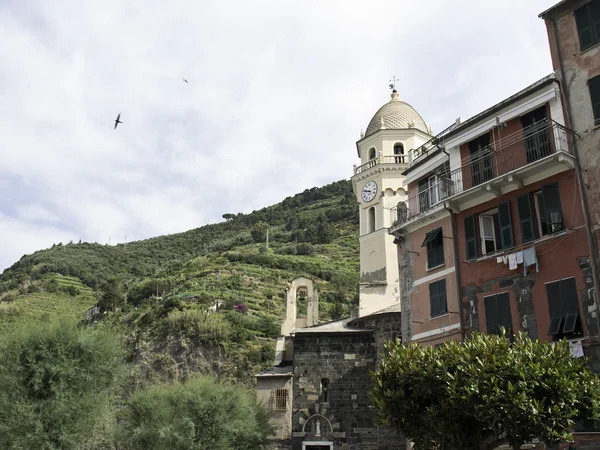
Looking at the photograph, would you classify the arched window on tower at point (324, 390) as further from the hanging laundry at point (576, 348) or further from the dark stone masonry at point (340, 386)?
the hanging laundry at point (576, 348)

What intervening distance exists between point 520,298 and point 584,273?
7.95 feet

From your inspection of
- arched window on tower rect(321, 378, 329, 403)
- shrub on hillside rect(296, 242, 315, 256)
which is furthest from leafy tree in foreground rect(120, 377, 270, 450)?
shrub on hillside rect(296, 242, 315, 256)

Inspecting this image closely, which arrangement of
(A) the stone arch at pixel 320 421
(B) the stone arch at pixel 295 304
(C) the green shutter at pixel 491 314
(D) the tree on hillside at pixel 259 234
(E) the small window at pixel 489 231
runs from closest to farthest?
(C) the green shutter at pixel 491 314 < (E) the small window at pixel 489 231 < (A) the stone arch at pixel 320 421 < (B) the stone arch at pixel 295 304 < (D) the tree on hillside at pixel 259 234

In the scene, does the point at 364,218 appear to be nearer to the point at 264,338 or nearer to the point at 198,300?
the point at 264,338

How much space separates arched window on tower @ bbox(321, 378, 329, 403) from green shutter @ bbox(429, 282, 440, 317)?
9.13m

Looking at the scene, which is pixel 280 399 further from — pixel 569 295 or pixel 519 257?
pixel 569 295

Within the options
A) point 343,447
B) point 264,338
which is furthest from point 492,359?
point 264,338

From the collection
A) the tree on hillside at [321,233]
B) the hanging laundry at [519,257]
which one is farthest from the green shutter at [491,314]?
the tree on hillside at [321,233]

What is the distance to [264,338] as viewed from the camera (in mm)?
58125

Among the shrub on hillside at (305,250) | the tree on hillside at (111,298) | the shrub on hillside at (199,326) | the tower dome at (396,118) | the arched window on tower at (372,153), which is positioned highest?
the shrub on hillside at (305,250)

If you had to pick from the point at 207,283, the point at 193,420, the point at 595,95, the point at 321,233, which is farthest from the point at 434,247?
the point at 321,233

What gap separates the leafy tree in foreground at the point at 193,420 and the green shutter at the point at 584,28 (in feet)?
67.8

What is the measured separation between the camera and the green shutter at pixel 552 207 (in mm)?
19172

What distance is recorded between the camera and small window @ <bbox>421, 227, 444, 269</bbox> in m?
23.9
